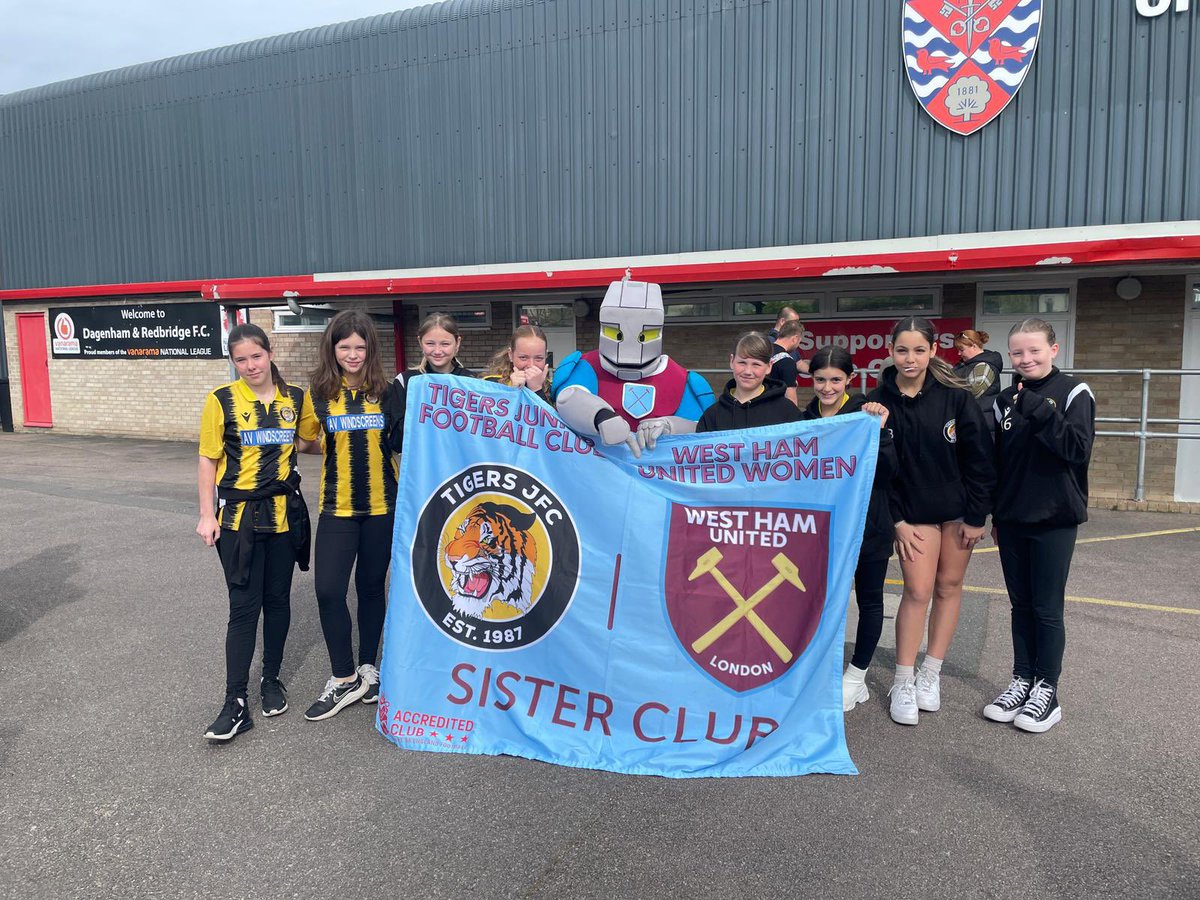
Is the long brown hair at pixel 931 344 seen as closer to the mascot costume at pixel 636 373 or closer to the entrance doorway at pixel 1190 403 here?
the mascot costume at pixel 636 373

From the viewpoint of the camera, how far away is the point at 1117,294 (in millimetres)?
9422

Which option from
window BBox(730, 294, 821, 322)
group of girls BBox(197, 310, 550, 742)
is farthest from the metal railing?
group of girls BBox(197, 310, 550, 742)

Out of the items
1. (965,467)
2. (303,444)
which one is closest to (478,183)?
(303,444)

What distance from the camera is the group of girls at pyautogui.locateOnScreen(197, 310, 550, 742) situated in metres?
3.71

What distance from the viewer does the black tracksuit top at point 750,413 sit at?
381 centimetres

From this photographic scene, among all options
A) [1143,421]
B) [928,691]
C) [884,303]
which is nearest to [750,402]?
[928,691]

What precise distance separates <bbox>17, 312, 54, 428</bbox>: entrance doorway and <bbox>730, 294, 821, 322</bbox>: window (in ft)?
48.6

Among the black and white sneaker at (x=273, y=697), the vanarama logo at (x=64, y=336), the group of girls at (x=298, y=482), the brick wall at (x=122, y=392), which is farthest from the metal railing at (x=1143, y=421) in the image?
the vanarama logo at (x=64, y=336)

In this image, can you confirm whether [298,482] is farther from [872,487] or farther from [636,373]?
[872,487]

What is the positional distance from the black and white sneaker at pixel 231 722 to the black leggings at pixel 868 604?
2.83 m

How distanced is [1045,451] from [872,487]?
0.76 metres

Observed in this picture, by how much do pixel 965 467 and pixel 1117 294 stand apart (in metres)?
7.27

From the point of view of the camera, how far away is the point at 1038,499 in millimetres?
Result: 3643

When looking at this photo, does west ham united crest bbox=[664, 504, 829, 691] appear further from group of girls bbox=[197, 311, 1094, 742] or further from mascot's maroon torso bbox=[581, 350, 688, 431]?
mascot's maroon torso bbox=[581, 350, 688, 431]
